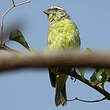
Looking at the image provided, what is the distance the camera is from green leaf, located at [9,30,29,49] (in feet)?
6.89

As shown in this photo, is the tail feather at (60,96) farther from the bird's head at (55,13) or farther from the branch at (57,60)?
the branch at (57,60)

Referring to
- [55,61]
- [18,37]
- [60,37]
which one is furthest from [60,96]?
[55,61]

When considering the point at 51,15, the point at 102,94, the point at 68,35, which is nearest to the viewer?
the point at 102,94

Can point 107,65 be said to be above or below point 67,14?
below

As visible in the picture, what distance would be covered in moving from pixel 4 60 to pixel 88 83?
5.94ft

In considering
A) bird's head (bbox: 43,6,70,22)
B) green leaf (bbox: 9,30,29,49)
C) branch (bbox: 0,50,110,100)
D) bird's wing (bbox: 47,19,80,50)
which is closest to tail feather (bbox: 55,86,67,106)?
bird's wing (bbox: 47,19,80,50)

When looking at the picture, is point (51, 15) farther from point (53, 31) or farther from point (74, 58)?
point (74, 58)

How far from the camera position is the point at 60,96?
14.0ft

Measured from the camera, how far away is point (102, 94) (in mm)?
2041

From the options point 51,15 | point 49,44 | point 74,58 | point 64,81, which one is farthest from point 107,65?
point 51,15

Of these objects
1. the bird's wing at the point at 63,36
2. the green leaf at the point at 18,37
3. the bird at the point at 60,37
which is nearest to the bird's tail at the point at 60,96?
the bird at the point at 60,37

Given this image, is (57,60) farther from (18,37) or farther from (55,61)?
(18,37)

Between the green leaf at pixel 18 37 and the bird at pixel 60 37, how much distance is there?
128cm

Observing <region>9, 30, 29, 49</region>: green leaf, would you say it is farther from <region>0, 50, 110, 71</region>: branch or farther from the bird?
<region>0, 50, 110, 71</region>: branch
